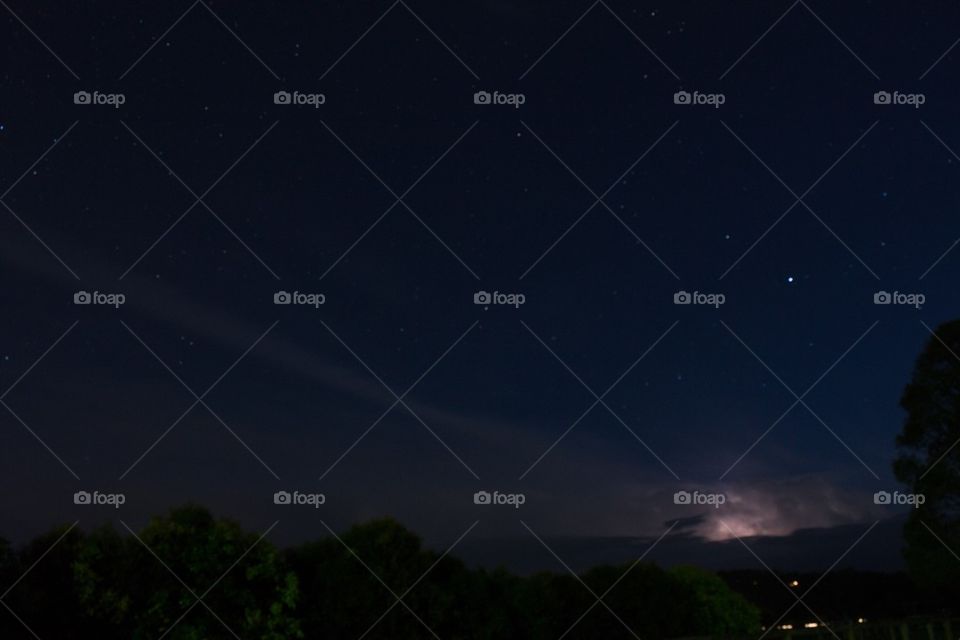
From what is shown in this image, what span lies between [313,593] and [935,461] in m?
17.3

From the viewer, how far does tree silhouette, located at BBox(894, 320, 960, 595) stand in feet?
94.0

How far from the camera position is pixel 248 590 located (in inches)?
814

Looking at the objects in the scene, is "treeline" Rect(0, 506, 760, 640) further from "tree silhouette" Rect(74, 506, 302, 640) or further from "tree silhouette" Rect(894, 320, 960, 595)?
"tree silhouette" Rect(894, 320, 960, 595)

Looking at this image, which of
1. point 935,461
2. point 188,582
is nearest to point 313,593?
point 188,582

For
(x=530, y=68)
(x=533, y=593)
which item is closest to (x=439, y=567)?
(x=533, y=593)

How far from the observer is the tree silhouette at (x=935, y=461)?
28656 millimetres

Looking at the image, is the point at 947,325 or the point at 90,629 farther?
the point at 947,325

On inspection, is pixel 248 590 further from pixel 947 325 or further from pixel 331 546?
pixel 947 325

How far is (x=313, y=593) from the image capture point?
72.4 feet

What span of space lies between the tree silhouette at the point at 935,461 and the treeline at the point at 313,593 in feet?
17.4

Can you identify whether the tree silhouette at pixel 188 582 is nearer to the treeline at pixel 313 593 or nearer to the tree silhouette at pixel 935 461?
the treeline at pixel 313 593

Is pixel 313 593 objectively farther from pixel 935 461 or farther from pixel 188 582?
pixel 935 461

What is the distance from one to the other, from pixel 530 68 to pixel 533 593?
1268 cm

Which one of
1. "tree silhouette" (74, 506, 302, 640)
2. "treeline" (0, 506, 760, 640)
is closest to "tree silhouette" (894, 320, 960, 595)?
"treeline" (0, 506, 760, 640)
